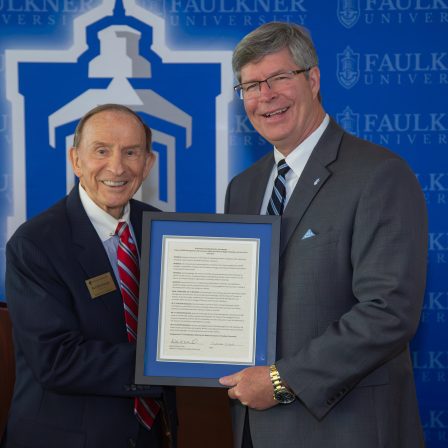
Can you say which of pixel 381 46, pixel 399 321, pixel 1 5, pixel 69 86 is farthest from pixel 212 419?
pixel 1 5

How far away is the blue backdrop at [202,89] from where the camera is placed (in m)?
3.18

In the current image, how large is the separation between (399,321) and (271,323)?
374mm

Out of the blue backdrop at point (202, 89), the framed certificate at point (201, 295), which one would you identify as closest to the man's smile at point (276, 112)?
the framed certificate at point (201, 295)

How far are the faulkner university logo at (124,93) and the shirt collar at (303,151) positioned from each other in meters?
1.10

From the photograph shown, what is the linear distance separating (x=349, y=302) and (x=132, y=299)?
727mm

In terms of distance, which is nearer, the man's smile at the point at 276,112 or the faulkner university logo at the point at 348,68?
the man's smile at the point at 276,112

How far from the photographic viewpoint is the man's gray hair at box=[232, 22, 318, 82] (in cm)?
212

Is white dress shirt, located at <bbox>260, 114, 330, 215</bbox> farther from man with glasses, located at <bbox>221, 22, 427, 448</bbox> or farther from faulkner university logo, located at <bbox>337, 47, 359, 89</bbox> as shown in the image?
faulkner university logo, located at <bbox>337, 47, 359, 89</bbox>

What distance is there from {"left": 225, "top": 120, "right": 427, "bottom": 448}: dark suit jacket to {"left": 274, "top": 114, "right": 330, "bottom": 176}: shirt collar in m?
0.07

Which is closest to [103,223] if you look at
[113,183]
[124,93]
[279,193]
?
[113,183]

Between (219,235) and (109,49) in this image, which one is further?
(109,49)

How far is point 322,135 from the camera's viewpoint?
2.16 metres

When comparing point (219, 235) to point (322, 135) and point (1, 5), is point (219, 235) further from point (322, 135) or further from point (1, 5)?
point (1, 5)

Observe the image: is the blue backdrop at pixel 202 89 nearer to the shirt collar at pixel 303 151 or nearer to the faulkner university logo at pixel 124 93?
the faulkner university logo at pixel 124 93
